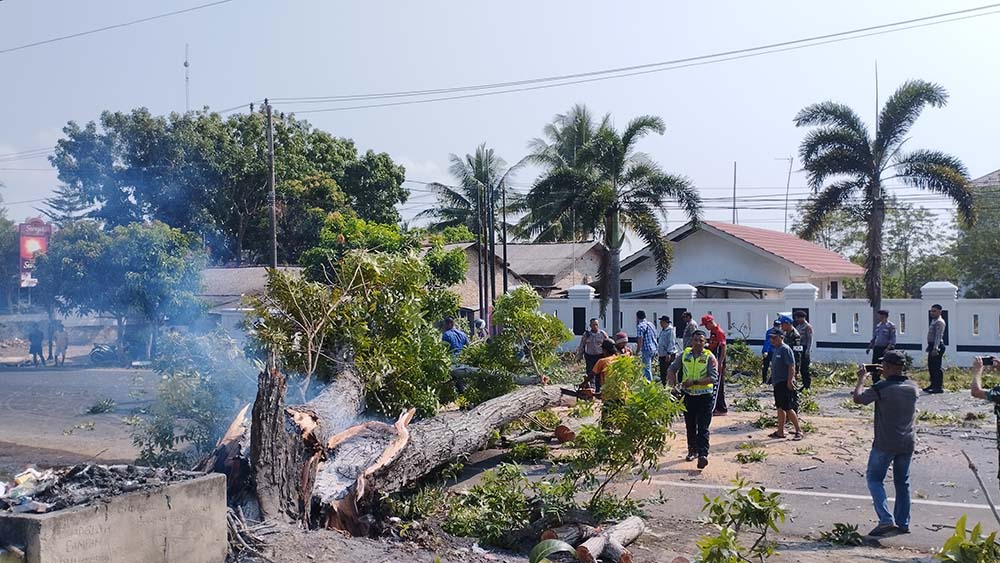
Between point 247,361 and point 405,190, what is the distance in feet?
95.8

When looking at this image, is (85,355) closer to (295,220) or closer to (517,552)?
(295,220)

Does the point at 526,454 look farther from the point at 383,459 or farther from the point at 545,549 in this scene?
the point at 545,549

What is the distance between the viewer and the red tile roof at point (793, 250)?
1141 inches

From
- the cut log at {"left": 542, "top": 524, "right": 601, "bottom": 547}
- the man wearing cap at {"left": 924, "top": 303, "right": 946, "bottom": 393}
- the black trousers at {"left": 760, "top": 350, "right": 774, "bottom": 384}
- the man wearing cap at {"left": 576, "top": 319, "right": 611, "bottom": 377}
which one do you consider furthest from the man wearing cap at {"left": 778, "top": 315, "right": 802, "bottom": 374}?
the cut log at {"left": 542, "top": 524, "right": 601, "bottom": 547}

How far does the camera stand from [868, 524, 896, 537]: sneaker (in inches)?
297


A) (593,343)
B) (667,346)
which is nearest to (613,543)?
(667,346)

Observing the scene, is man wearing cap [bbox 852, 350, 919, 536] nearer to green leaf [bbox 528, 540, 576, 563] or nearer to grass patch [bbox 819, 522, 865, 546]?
grass patch [bbox 819, 522, 865, 546]

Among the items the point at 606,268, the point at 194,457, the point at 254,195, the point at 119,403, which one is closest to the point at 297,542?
the point at 194,457

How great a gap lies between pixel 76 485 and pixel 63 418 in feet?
36.6

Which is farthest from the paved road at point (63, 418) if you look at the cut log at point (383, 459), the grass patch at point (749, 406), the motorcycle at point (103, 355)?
the grass patch at point (749, 406)

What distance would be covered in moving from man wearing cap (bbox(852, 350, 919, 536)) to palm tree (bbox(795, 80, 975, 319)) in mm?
14388

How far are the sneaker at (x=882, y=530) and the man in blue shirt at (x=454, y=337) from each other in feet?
25.2

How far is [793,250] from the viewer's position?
102ft

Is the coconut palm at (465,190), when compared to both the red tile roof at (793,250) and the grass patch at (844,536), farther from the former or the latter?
the grass patch at (844,536)
